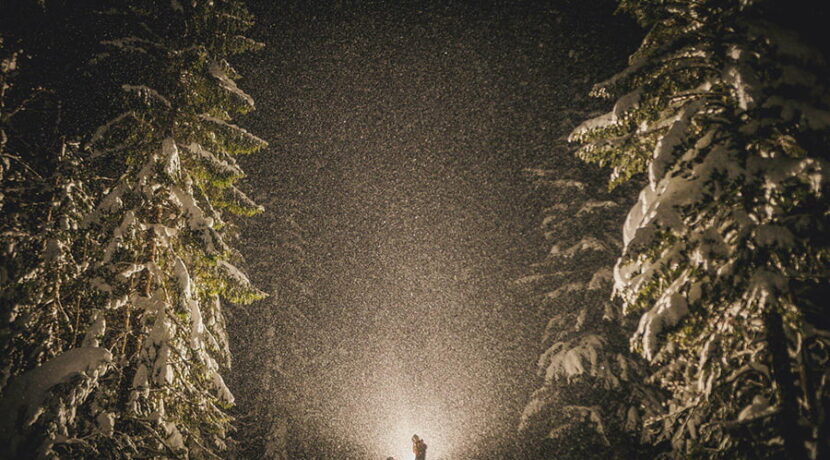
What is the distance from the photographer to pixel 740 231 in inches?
→ 174

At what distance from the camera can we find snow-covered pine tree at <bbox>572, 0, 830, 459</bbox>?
4.22m

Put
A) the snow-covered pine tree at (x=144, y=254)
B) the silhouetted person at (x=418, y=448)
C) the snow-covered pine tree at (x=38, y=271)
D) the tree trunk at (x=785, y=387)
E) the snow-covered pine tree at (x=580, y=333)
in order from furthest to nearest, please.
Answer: the silhouetted person at (x=418, y=448)
the snow-covered pine tree at (x=580, y=333)
the snow-covered pine tree at (x=144, y=254)
the snow-covered pine tree at (x=38, y=271)
the tree trunk at (x=785, y=387)

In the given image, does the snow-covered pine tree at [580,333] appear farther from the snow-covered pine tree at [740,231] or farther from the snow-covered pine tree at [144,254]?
the snow-covered pine tree at [144,254]

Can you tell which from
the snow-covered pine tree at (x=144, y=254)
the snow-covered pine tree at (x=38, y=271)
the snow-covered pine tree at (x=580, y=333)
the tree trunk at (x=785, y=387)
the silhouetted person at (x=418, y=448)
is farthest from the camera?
the silhouetted person at (x=418, y=448)

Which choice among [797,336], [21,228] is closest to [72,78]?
[21,228]

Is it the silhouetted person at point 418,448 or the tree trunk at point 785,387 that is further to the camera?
the silhouetted person at point 418,448

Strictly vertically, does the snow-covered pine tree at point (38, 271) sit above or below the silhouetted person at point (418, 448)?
above

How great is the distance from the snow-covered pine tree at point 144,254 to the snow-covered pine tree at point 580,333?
9933 millimetres

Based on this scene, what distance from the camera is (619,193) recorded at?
44.3 feet

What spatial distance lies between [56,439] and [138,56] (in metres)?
6.22

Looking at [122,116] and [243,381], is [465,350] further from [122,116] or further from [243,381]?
[122,116]

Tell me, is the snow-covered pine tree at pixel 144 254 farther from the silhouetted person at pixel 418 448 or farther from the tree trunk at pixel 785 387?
the silhouetted person at pixel 418 448

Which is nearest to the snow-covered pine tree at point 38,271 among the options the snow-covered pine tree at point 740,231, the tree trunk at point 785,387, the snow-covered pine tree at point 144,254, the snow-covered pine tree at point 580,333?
the snow-covered pine tree at point 144,254

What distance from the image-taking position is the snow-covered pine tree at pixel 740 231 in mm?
4219
